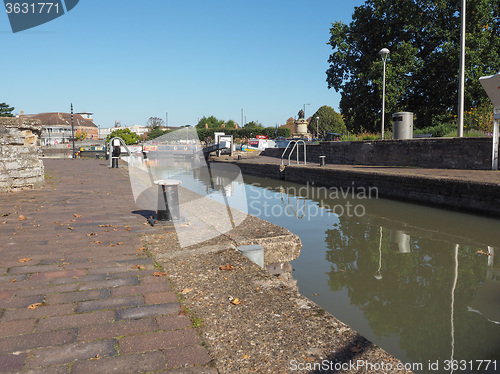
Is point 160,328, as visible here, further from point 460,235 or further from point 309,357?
point 460,235

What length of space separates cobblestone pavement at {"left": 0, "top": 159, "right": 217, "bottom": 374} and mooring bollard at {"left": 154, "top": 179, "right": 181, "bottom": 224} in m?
0.39

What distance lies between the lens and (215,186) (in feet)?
58.5

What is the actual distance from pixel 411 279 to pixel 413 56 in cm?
2346

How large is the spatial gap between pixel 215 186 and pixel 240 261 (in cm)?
1416

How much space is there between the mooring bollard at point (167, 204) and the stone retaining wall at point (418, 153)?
11366mm

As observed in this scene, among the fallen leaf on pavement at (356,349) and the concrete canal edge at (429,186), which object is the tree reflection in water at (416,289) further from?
the concrete canal edge at (429,186)

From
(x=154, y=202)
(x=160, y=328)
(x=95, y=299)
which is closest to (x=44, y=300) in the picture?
(x=95, y=299)

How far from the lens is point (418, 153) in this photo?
51.1 feet

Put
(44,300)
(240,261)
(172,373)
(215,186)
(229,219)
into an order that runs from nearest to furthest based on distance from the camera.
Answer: (172,373)
(44,300)
(240,261)
(229,219)
(215,186)

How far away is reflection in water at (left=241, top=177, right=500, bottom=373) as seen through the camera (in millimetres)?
3365

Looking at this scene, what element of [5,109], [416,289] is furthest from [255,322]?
[5,109]

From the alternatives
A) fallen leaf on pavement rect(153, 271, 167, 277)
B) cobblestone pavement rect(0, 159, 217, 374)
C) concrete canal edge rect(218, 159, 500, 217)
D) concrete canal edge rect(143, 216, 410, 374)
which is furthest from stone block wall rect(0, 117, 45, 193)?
concrete canal edge rect(218, 159, 500, 217)

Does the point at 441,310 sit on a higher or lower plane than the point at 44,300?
lower

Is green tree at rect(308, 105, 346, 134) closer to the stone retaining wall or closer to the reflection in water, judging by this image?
the stone retaining wall
